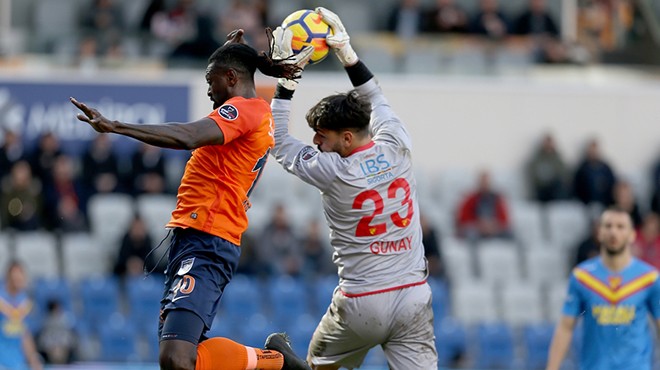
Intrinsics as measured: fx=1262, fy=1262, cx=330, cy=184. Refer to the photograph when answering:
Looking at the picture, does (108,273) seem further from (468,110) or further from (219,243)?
(219,243)

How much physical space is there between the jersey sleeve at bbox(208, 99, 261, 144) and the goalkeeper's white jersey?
0.47m

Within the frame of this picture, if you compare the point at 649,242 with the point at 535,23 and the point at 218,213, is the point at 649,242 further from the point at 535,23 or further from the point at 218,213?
the point at 218,213

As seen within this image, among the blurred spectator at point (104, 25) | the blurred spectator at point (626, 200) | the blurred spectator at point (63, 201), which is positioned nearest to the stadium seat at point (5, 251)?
the blurred spectator at point (63, 201)

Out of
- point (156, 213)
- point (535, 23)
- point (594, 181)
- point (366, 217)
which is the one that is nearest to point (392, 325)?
point (366, 217)

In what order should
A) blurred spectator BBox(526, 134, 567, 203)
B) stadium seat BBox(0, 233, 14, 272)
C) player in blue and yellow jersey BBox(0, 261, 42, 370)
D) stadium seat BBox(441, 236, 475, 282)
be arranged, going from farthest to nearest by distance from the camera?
1. blurred spectator BBox(526, 134, 567, 203)
2. stadium seat BBox(441, 236, 475, 282)
3. stadium seat BBox(0, 233, 14, 272)
4. player in blue and yellow jersey BBox(0, 261, 42, 370)

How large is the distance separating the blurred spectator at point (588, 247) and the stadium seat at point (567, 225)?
0.53 meters

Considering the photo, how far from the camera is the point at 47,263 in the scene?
15617mm

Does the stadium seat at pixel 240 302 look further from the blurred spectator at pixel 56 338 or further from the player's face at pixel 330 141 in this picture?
the player's face at pixel 330 141

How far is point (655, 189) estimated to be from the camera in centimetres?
1780

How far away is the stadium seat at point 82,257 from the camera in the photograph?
15.7m

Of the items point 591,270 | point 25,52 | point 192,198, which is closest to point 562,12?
point 25,52

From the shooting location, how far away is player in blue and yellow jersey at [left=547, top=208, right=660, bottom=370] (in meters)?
8.18

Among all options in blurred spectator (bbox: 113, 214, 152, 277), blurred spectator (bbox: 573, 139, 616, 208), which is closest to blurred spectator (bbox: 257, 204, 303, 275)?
blurred spectator (bbox: 113, 214, 152, 277)

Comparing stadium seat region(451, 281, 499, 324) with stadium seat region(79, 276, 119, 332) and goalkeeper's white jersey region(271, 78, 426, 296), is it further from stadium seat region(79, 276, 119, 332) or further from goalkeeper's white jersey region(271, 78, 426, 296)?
goalkeeper's white jersey region(271, 78, 426, 296)
